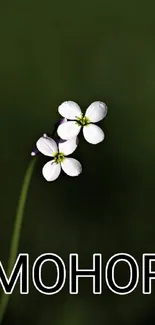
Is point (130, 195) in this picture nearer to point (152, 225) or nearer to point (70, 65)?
point (152, 225)

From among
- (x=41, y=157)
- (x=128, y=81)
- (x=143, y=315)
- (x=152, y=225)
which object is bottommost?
(x=143, y=315)

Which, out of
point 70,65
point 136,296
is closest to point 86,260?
point 136,296

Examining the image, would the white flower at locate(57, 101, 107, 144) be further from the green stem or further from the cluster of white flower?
the green stem

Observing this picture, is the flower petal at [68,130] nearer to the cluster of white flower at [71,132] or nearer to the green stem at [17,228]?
the cluster of white flower at [71,132]

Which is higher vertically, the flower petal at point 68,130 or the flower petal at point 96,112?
the flower petal at point 96,112

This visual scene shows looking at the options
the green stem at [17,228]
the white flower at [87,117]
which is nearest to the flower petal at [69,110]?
the white flower at [87,117]

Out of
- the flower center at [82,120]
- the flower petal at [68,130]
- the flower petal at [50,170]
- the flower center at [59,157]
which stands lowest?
the flower petal at [50,170]
